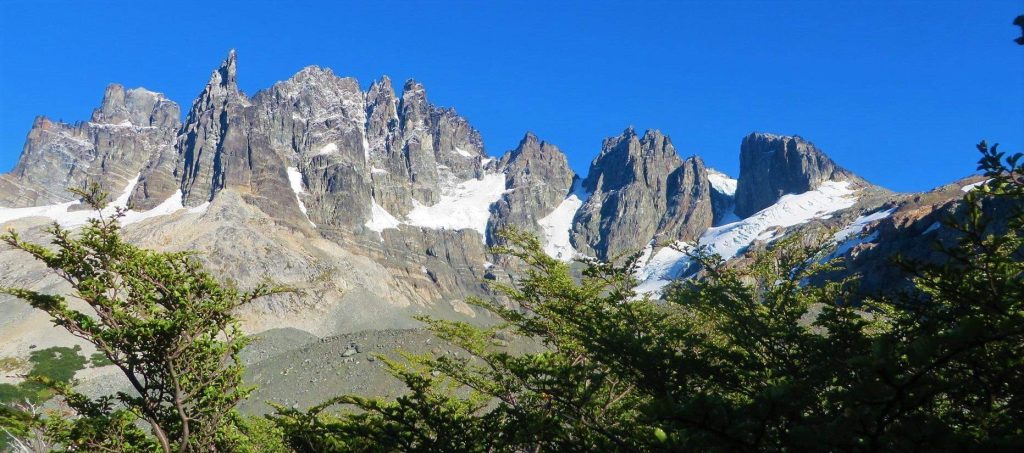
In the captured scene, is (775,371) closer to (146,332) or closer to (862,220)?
(146,332)

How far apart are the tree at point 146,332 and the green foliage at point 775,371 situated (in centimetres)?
154

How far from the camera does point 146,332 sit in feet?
30.9

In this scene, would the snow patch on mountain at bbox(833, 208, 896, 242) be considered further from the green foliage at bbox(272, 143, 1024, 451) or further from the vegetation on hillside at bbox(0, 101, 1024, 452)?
the vegetation on hillside at bbox(0, 101, 1024, 452)

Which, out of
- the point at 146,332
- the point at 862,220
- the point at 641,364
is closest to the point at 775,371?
the point at 641,364

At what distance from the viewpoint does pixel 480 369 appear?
1393cm

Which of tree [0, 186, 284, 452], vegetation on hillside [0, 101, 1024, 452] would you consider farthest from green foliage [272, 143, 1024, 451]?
tree [0, 186, 284, 452]

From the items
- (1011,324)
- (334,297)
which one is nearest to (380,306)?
(334,297)

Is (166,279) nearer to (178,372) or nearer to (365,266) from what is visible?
(178,372)

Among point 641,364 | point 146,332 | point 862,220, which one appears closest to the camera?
point 641,364

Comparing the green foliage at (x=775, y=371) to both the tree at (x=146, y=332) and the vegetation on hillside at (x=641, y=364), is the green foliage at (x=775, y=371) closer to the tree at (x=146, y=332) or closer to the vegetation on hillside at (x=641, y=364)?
the vegetation on hillside at (x=641, y=364)

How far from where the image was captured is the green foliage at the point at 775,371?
3.04 meters

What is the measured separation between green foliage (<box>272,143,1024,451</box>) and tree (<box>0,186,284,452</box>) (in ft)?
5.06

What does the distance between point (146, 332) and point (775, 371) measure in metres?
9.82

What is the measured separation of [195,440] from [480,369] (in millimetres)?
6253
